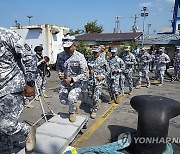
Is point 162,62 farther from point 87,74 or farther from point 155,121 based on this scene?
point 155,121

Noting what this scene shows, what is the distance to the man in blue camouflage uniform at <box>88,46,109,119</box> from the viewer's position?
235 inches

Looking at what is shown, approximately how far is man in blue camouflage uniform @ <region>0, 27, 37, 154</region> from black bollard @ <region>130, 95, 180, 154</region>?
1.73 meters

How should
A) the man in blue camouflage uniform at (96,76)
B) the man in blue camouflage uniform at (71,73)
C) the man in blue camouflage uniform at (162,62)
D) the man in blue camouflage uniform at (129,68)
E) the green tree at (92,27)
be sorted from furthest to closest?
the green tree at (92,27)
the man in blue camouflage uniform at (162,62)
the man in blue camouflage uniform at (129,68)
the man in blue camouflage uniform at (96,76)
the man in blue camouflage uniform at (71,73)

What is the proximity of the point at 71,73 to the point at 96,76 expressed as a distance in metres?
1.45

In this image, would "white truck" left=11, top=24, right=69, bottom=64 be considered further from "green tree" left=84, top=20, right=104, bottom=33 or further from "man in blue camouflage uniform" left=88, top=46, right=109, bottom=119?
"green tree" left=84, top=20, right=104, bottom=33

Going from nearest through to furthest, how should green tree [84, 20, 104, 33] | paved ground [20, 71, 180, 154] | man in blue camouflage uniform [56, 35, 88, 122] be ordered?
man in blue camouflage uniform [56, 35, 88, 122] → paved ground [20, 71, 180, 154] → green tree [84, 20, 104, 33]

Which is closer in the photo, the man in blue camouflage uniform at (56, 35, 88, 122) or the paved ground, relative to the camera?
the man in blue camouflage uniform at (56, 35, 88, 122)

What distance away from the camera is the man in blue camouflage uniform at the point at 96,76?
19.6 ft

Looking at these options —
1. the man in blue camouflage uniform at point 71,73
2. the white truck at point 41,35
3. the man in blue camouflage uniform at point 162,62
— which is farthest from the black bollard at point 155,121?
the white truck at point 41,35

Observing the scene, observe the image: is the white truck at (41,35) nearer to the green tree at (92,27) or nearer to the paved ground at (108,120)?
the paved ground at (108,120)

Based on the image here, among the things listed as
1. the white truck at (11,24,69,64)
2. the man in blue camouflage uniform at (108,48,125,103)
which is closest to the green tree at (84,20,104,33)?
the white truck at (11,24,69,64)

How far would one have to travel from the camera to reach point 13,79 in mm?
2914

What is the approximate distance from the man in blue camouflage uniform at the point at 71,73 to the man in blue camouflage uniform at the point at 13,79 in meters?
1.44

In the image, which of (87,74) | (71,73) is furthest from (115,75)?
(71,73)
